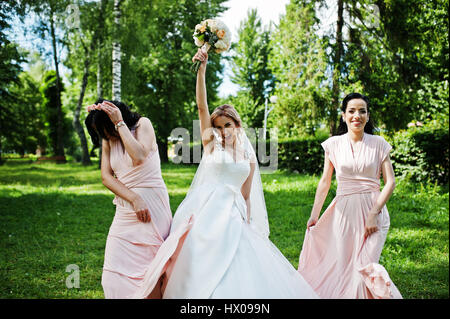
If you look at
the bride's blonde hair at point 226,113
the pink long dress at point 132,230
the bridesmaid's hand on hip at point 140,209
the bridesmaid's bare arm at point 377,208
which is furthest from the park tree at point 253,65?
the bridesmaid's hand on hip at point 140,209

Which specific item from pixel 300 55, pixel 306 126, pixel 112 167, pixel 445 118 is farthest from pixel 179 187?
pixel 445 118

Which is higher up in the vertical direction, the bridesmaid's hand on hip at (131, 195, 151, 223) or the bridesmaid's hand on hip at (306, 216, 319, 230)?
the bridesmaid's hand on hip at (131, 195, 151, 223)

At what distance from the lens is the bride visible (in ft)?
9.18

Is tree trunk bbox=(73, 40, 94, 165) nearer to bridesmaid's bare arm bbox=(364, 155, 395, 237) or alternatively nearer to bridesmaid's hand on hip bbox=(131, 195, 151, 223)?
bridesmaid's hand on hip bbox=(131, 195, 151, 223)

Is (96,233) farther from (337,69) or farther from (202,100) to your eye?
(337,69)

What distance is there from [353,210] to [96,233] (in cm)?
570

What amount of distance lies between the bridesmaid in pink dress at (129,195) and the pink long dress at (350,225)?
1.65 meters

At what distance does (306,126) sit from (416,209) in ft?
16.8

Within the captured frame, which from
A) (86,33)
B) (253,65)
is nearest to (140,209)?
(86,33)

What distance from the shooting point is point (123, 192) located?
3191 mm

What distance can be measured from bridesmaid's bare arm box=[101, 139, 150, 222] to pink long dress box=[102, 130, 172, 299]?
47mm

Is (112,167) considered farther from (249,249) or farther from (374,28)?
(374,28)

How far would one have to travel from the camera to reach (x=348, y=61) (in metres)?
11.1
